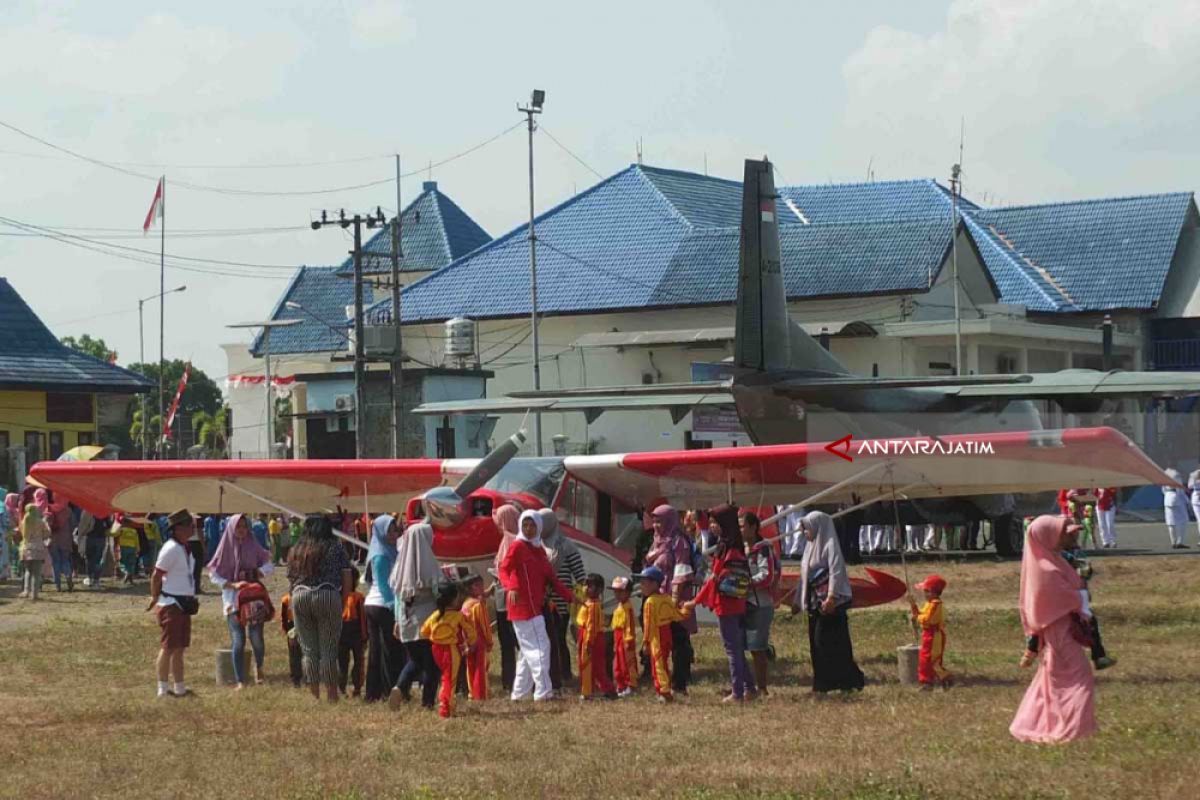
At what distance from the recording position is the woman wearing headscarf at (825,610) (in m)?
13.2

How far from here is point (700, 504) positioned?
59.1 feet

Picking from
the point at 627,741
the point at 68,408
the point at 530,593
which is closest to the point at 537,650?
the point at 530,593

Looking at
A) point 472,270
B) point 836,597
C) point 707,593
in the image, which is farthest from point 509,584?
point 472,270

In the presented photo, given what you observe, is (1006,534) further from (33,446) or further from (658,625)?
(33,446)

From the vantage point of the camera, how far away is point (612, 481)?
1705 cm

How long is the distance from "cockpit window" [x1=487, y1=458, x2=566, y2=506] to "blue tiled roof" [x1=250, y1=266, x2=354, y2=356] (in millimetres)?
48829

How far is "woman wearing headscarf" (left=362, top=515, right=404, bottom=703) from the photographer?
539 inches

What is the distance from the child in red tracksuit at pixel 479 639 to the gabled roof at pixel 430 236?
5129 centimetres

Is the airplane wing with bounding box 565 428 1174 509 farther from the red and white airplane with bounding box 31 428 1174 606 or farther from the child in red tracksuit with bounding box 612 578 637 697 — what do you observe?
the child in red tracksuit with bounding box 612 578 637 697

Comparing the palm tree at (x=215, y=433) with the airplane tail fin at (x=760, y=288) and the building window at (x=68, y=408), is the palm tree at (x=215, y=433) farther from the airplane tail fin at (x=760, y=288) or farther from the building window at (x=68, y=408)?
the airplane tail fin at (x=760, y=288)

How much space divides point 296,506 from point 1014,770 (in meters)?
11.7

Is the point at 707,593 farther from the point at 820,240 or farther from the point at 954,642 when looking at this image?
the point at 820,240

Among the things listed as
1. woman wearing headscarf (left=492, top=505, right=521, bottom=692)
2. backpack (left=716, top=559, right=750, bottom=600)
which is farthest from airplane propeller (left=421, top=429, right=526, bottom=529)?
backpack (left=716, top=559, right=750, bottom=600)

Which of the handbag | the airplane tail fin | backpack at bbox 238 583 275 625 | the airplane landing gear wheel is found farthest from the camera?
the airplane landing gear wheel
